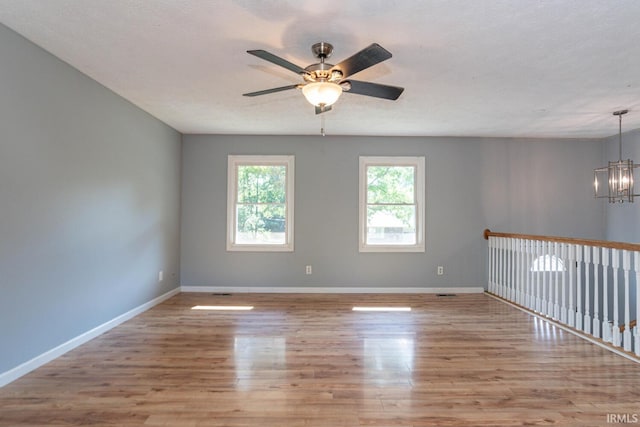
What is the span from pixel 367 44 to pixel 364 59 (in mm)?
540

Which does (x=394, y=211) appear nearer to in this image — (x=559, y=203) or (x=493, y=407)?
(x=559, y=203)

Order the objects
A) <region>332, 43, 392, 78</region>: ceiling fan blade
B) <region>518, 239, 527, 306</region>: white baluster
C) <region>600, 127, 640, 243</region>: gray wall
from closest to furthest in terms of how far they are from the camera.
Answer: <region>332, 43, 392, 78</region>: ceiling fan blade
<region>518, 239, 527, 306</region>: white baluster
<region>600, 127, 640, 243</region>: gray wall

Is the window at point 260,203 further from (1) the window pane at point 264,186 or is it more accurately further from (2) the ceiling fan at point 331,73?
(2) the ceiling fan at point 331,73

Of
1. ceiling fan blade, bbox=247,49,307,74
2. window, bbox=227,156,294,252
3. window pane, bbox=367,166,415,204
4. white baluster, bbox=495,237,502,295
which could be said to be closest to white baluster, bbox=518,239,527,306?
white baluster, bbox=495,237,502,295

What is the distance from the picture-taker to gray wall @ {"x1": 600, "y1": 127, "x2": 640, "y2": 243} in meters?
4.78

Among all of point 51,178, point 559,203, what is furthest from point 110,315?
point 559,203

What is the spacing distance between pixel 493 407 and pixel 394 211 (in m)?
3.47

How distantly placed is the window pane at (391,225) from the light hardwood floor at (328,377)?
167 centimetres

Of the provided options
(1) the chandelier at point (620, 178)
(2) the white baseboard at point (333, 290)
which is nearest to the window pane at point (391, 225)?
(2) the white baseboard at point (333, 290)

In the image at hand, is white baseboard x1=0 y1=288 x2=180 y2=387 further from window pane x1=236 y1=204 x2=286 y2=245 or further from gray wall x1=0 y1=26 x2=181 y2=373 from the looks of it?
window pane x1=236 y1=204 x2=286 y2=245

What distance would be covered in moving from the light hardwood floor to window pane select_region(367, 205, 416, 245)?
65.9 inches

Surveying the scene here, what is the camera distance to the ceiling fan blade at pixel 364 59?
1946 mm

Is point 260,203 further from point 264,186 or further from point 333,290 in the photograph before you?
point 333,290

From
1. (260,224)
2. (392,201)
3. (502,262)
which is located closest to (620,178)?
(502,262)
